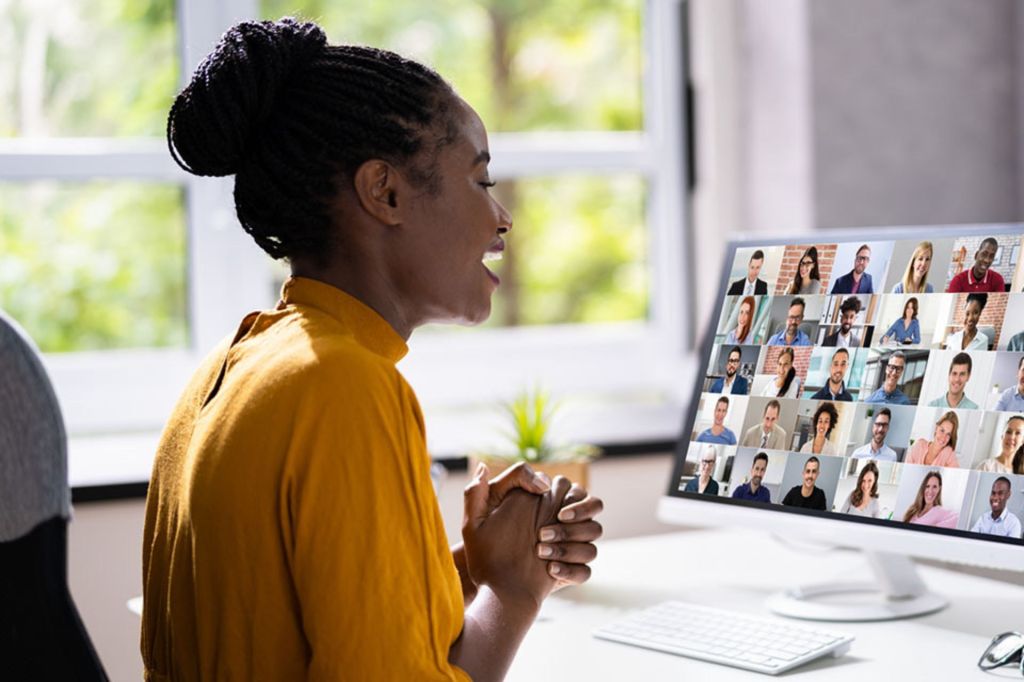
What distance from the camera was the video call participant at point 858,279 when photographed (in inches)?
58.5

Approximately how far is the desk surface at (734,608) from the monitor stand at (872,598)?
0.01 m

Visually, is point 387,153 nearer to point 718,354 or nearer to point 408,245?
point 408,245

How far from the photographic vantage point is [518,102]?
2818mm

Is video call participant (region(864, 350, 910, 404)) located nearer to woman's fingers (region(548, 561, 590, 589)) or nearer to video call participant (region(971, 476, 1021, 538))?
video call participant (region(971, 476, 1021, 538))

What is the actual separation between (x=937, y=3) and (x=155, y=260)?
158cm

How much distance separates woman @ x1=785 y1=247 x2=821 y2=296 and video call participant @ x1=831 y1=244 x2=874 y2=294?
0.03 m

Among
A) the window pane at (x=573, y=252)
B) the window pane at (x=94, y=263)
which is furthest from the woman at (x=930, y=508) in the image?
the window pane at (x=94, y=263)

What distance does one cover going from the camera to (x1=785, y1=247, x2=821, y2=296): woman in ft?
5.00

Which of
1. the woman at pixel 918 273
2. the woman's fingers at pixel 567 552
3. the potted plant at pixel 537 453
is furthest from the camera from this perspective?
the potted plant at pixel 537 453

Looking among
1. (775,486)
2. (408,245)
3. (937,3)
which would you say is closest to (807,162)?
(937,3)

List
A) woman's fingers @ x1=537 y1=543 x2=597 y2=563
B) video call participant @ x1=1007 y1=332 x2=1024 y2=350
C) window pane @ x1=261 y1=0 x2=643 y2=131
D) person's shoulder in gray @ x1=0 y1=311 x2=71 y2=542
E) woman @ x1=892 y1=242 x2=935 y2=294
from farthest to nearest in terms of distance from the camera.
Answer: window pane @ x1=261 y1=0 x2=643 y2=131, woman @ x1=892 y1=242 x2=935 y2=294, video call participant @ x1=1007 y1=332 x2=1024 y2=350, woman's fingers @ x1=537 y1=543 x2=597 y2=563, person's shoulder in gray @ x1=0 y1=311 x2=71 y2=542

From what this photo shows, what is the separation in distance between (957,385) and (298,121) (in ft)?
2.48

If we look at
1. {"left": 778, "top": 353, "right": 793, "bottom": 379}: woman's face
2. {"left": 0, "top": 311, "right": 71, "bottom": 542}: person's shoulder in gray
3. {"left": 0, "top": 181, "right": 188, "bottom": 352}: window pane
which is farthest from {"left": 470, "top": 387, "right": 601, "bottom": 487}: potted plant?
{"left": 0, "top": 181, "right": 188, "bottom": 352}: window pane

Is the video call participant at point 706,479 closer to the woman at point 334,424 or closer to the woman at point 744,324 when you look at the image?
the woman at point 744,324
